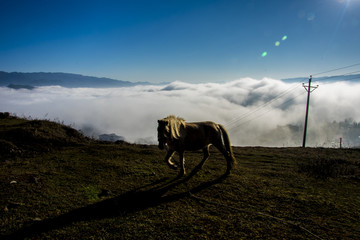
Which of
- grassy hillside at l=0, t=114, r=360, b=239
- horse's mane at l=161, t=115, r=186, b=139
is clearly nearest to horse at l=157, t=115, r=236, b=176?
horse's mane at l=161, t=115, r=186, b=139

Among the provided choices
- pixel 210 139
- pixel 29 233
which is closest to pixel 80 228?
pixel 29 233

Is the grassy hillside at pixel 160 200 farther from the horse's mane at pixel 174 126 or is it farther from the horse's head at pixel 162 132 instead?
the horse's mane at pixel 174 126

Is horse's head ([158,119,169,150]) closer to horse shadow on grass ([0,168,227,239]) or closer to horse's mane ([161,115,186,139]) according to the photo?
horse's mane ([161,115,186,139])

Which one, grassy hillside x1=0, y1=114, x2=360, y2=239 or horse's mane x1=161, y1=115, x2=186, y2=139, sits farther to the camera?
horse's mane x1=161, y1=115, x2=186, y2=139

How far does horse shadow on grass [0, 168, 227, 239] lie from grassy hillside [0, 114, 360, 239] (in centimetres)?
2

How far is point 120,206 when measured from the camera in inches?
166

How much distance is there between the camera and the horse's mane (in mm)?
5803

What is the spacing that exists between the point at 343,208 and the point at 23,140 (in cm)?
1137

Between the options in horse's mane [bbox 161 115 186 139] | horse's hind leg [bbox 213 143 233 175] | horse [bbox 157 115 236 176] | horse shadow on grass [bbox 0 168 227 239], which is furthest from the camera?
horse's hind leg [bbox 213 143 233 175]

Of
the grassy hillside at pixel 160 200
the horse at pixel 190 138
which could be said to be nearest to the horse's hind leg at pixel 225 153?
the horse at pixel 190 138

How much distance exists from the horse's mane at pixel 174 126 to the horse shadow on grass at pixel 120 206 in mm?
1404

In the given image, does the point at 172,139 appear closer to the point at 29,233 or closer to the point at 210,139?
the point at 210,139

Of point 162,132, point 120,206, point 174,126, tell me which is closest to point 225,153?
point 174,126

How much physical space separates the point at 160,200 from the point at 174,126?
223 cm
